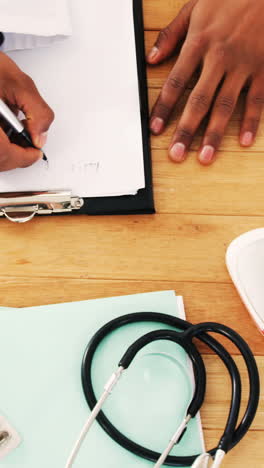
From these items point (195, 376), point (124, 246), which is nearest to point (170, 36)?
point (124, 246)

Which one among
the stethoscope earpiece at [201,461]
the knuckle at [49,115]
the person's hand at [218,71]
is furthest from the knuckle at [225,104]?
the stethoscope earpiece at [201,461]

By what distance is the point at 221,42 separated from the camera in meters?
0.64

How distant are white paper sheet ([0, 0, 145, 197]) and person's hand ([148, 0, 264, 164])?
58 millimetres

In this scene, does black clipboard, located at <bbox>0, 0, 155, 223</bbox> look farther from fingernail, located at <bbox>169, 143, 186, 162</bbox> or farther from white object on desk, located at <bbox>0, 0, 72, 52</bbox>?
white object on desk, located at <bbox>0, 0, 72, 52</bbox>

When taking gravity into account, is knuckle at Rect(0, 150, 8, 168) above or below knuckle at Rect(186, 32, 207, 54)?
below

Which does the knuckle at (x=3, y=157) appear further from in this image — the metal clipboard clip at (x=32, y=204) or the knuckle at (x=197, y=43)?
the knuckle at (x=197, y=43)

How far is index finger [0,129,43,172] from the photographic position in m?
0.55

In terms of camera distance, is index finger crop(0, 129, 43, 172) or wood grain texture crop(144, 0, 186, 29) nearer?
index finger crop(0, 129, 43, 172)

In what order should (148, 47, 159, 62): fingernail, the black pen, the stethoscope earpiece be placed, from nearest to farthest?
the stethoscope earpiece
the black pen
(148, 47, 159, 62): fingernail

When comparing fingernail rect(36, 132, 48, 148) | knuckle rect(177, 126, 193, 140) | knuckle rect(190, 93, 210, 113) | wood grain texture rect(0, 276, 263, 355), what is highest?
knuckle rect(190, 93, 210, 113)

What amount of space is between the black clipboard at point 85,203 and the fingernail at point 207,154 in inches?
2.9

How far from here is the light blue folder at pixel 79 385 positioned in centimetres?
51

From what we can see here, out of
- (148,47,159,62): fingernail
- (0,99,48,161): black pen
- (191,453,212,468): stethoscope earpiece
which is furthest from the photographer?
(148,47,159,62): fingernail

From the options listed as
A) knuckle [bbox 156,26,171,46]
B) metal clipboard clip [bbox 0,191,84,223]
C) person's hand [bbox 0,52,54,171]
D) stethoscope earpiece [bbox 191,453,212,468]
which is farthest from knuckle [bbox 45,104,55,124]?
stethoscope earpiece [bbox 191,453,212,468]
